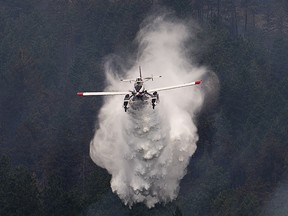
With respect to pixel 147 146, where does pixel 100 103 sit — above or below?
above

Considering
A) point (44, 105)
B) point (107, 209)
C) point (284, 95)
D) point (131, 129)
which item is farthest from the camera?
point (44, 105)

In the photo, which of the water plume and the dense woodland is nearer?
the water plume

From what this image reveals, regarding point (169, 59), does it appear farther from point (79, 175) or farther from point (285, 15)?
point (285, 15)

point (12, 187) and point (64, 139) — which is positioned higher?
point (64, 139)

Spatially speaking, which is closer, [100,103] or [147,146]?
[147,146]

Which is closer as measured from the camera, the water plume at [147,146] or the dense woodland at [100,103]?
the water plume at [147,146]

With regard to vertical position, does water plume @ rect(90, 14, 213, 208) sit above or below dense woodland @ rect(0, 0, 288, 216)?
below

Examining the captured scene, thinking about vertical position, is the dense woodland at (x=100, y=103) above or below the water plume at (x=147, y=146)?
above

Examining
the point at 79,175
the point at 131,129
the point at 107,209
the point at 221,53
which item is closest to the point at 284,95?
the point at 221,53
